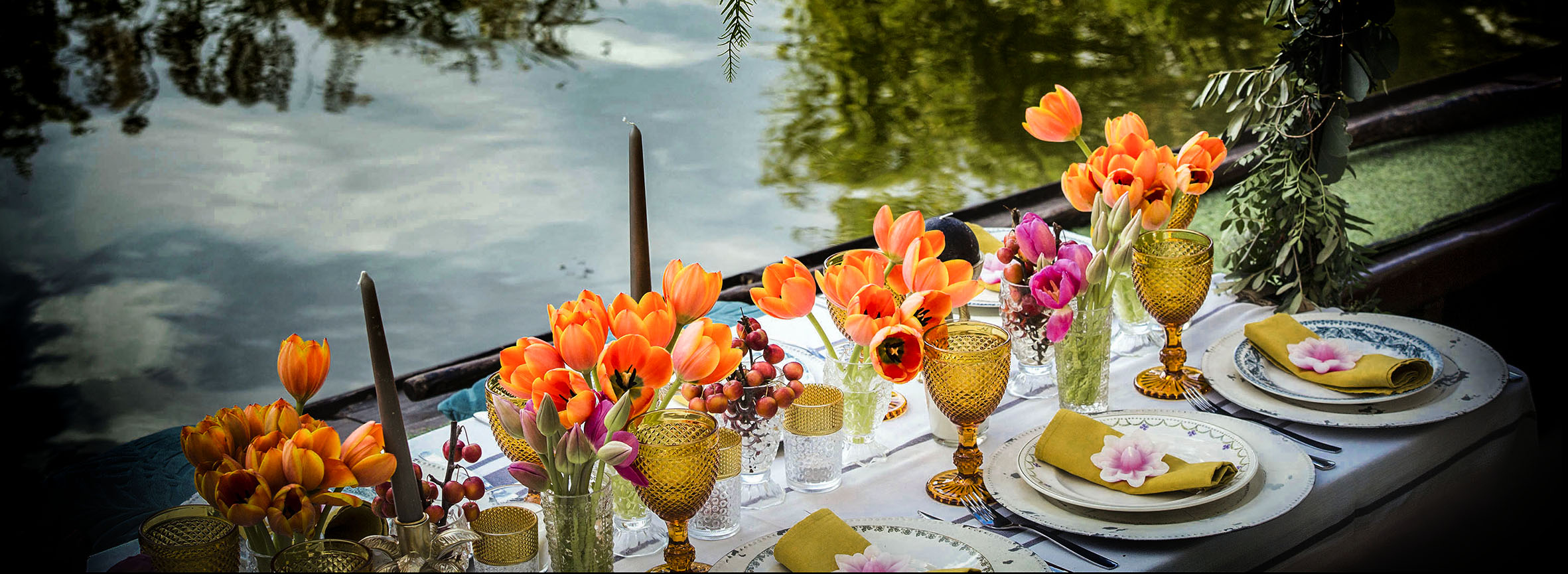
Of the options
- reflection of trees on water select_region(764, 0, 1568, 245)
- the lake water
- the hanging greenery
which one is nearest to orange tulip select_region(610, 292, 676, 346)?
the hanging greenery

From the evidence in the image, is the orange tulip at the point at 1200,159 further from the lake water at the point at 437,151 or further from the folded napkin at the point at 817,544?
the lake water at the point at 437,151

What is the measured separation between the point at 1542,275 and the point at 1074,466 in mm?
2771

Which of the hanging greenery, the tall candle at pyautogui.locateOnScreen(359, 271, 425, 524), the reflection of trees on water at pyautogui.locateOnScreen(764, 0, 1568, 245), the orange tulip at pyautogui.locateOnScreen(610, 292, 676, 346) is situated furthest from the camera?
→ the reflection of trees on water at pyautogui.locateOnScreen(764, 0, 1568, 245)

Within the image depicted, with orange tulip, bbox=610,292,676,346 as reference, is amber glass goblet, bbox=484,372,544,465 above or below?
below

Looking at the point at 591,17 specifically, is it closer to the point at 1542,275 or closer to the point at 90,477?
the point at 90,477

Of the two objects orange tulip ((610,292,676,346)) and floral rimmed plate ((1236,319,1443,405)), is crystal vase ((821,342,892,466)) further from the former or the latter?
floral rimmed plate ((1236,319,1443,405))

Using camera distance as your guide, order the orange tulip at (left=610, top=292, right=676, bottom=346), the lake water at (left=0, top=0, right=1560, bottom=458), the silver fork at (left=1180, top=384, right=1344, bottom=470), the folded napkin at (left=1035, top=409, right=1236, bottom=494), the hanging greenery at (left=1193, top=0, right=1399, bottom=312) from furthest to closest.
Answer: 1. the lake water at (left=0, top=0, right=1560, bottom=458)
2. the hanging greenery at (left=1193, top=0, right=1399, bottom=312)
3. the silver fork at (left=1180, top=384, right=1344, bottom=470)
4. the folded napkin at (left=1035, top=409, right=1236, bottom=494)
5. the orange tulip at (left=610, top=292, right=676, bottom=346)

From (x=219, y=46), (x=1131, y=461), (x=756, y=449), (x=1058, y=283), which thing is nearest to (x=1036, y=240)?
(x=1058, y=283)

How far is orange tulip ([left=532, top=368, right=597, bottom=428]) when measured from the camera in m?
0.76

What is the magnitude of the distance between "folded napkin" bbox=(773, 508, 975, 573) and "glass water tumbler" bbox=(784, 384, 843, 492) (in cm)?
14

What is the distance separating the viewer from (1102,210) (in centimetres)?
110

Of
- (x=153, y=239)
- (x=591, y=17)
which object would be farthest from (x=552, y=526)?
(x=591, y=17)

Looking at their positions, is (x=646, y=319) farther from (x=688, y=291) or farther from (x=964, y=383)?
(x=964, y=383)

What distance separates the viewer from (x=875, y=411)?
109cm
